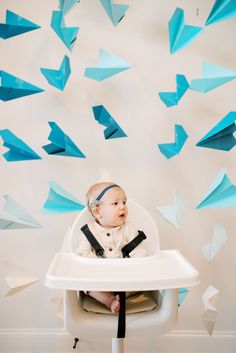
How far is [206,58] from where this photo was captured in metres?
1.77

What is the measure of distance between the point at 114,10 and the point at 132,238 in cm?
96

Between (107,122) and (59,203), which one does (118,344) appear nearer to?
(59,203)

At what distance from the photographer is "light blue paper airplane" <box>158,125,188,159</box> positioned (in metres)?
1.62

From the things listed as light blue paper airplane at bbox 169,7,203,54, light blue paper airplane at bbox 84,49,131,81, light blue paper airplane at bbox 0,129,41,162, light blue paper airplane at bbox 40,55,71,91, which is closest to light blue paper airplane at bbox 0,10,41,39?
light blue paper airplane at bbox 40,55,71,91

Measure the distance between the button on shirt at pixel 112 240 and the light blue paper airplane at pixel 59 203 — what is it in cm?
19

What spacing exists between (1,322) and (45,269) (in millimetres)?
332

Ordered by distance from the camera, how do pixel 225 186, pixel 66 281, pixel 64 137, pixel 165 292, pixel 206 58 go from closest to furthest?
pixel 66 281 → pixel 165 292 → pixel 225 186 → pixel 64 137 → pixel 206 58

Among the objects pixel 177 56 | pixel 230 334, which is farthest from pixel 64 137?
pixel 230 334

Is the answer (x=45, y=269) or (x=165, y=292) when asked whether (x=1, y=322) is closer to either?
(x=45, y=269)

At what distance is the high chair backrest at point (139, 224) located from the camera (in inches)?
57.0

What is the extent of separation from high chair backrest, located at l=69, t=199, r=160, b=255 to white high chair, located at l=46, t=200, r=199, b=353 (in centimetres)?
9

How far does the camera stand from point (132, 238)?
4.81ft

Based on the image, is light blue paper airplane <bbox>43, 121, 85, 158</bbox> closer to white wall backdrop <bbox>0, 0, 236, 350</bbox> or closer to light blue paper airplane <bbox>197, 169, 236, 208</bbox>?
white wall backdrop <bbox>0, 0, 236, 350</bbox>

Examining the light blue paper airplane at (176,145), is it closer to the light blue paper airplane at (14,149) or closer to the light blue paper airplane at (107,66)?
the light blue paper airplane at (107,66)
